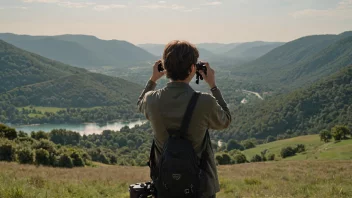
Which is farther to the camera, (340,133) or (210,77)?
(340,133)

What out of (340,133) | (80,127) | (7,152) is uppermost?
(7,152)

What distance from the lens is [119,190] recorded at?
8289 mm

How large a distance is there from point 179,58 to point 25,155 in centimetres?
2177

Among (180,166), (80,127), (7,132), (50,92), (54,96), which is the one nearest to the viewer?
(180,166)

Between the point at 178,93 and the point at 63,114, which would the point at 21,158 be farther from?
the point at 63,114

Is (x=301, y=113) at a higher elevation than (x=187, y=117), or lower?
lower

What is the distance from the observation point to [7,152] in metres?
22.7

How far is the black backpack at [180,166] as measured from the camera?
112 inches

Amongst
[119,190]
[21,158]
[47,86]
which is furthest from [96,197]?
Answer: [47,86]

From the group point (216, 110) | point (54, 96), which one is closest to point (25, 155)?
point (216, 110)

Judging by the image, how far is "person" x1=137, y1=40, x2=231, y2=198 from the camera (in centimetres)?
295

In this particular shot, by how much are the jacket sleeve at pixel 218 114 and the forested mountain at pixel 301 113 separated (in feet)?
370

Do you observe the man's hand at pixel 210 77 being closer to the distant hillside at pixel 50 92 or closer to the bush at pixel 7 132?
the bush at pixel 7 132

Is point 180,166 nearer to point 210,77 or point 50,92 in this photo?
point 210,77
